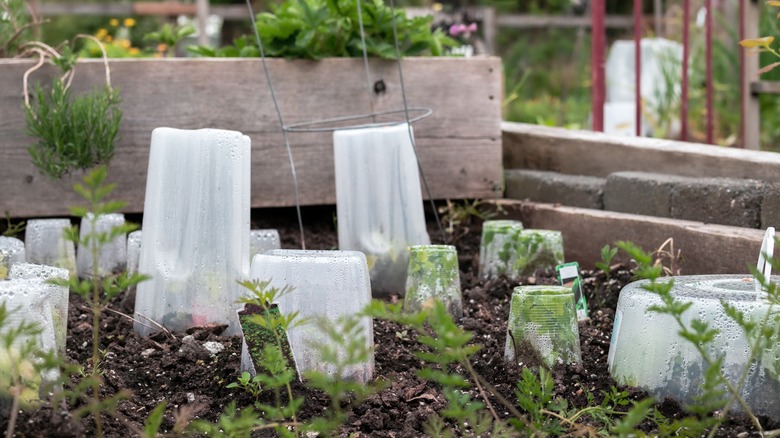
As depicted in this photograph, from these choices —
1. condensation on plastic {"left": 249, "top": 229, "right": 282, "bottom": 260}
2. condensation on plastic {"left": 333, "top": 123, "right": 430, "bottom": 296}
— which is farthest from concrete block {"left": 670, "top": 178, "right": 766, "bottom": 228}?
condensation on plastic {"left": 249, "top": 229, "right": 282, "bottom": 260}

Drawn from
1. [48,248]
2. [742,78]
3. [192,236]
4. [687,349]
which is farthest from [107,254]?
[742,78]

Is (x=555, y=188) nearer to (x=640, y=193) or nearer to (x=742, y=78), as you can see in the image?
(x=640, y=193)

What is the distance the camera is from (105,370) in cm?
197

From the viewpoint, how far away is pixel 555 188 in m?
3.42

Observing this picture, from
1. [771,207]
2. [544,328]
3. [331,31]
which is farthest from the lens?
[331,31]

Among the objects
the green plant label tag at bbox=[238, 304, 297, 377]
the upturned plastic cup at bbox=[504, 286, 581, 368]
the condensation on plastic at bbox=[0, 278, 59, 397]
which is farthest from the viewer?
the upturned plastic cup at bbox=[504, 286, 581, 368]

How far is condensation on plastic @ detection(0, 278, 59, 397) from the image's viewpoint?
1596 mm

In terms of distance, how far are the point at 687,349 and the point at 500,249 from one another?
3.46ft

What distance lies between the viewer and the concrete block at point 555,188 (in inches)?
129

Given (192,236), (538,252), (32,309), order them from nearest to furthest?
(32,309), (192,236), (538,252)

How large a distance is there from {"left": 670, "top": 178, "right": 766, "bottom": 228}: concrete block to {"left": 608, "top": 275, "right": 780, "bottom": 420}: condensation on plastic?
0.80m

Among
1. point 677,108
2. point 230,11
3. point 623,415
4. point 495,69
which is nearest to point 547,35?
point 230,11

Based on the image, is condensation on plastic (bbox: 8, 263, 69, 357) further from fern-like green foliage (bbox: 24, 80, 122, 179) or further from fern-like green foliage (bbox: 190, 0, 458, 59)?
fern-like green foliage (bbox: 190, 0, 458, 59)

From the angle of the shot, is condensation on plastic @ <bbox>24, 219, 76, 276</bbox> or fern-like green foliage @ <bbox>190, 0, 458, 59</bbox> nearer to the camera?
condensation on plastic @ <bbox>24, 219, 76, 276</bbox>
